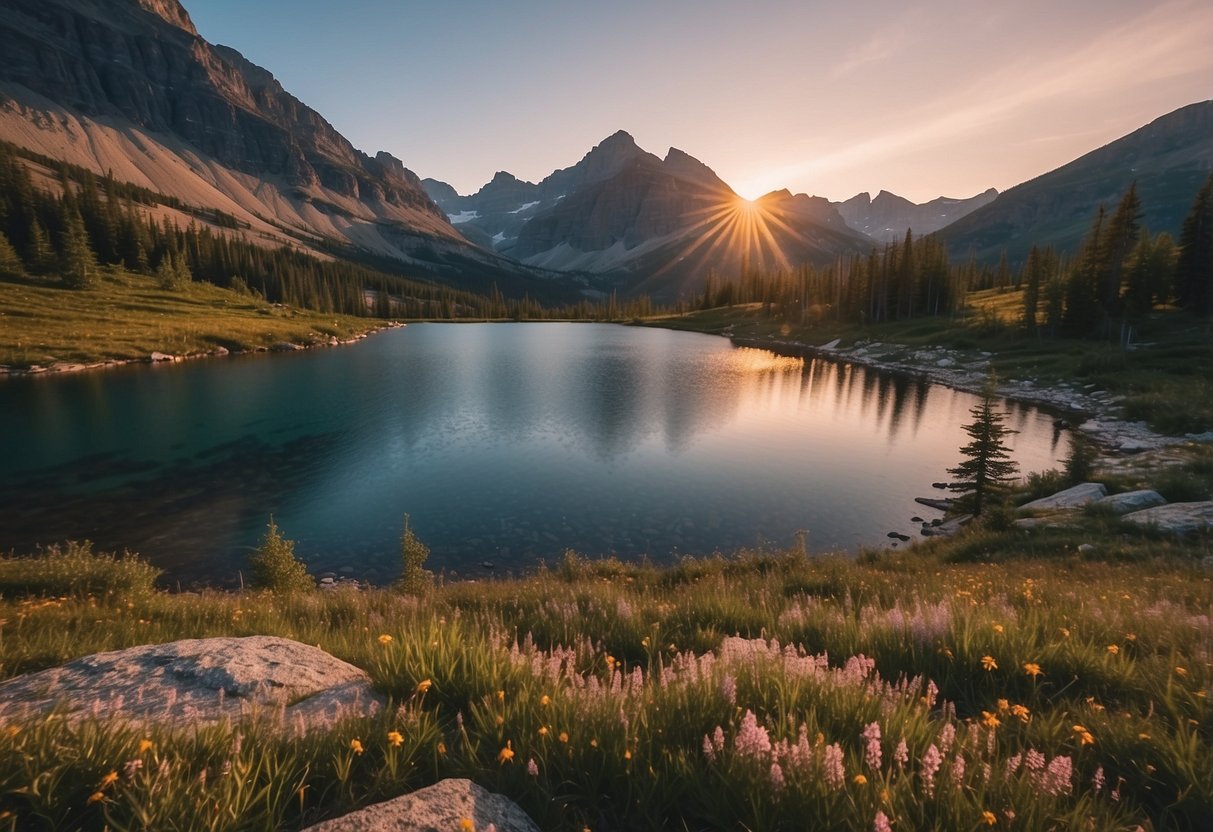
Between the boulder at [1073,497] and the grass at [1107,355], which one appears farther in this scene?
the grass at [1107,355]

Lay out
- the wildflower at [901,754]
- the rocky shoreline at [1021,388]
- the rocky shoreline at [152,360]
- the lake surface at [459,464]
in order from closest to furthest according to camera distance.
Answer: the wildflower at [901,754] → the lake surface at [459,464] → the rocky shoreline at [1021,388] → the rocky shoreline at [152,360]

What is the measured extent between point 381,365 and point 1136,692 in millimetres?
75951

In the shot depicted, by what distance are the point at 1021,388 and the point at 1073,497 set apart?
139 feet

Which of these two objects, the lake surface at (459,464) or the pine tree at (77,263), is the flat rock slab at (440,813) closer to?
the lake surface at (459,464)

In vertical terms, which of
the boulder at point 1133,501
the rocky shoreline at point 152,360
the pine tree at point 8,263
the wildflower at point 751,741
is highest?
the pine tree at point 8,263

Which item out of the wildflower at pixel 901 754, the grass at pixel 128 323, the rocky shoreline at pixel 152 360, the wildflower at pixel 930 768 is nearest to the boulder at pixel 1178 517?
the wildflower at pixel 901 754

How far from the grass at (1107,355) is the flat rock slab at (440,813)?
46.2 m

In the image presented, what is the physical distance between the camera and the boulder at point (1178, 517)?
1397 centimetres

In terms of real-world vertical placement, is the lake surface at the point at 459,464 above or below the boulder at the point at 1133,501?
below

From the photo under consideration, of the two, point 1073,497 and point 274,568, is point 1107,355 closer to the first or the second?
point 1073,497

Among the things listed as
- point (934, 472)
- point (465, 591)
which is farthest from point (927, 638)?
point (934, 472)

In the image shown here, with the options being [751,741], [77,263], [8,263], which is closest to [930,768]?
[751,741]

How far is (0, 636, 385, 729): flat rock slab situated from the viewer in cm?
364

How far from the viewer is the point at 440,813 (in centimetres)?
263
